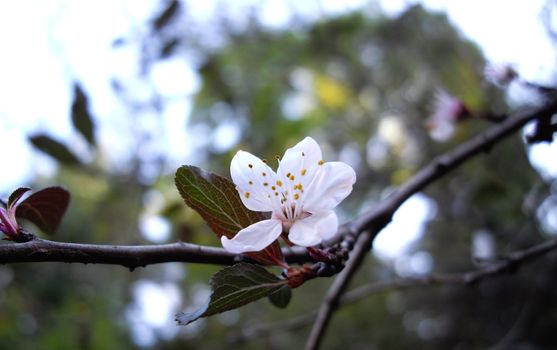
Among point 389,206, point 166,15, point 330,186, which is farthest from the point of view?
point 166,15

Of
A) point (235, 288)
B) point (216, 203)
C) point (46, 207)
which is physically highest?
point (46, 207)

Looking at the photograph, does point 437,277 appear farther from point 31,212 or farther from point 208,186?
point 31,212

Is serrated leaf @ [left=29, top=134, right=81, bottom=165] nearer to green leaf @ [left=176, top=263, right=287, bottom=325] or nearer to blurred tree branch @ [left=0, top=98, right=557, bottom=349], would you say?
blurred tree branch @ [left=0, top=98, right=557, bottom=349]

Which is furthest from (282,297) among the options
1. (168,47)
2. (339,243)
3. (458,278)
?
(168,47)

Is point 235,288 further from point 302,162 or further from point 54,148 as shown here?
point 54,148

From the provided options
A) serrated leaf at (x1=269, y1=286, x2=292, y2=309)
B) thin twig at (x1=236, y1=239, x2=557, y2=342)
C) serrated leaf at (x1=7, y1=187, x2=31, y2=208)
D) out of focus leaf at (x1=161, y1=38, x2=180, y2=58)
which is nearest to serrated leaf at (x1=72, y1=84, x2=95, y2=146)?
out of focus leaf at (x1=161, y1=38, x2=180, y2=58)

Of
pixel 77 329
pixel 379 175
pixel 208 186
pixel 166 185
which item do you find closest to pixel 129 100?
pixel 166 185
